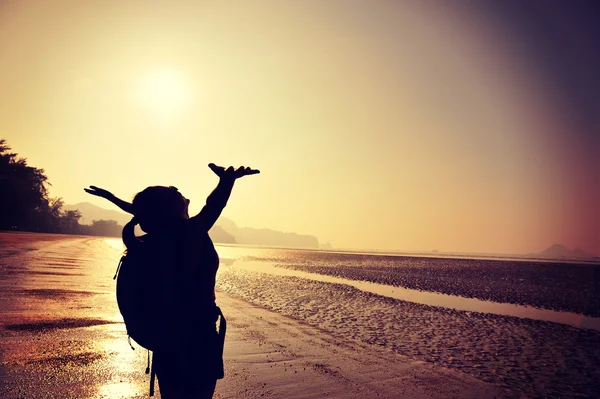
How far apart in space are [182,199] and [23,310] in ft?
36.8

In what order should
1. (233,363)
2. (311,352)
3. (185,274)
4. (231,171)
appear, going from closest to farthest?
1. (185,274)
2. (231,171)
3. (233,363)
4. (311,352)

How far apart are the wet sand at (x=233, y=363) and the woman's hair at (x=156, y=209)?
446cm

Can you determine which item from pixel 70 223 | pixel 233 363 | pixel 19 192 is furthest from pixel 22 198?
pixel 233 363

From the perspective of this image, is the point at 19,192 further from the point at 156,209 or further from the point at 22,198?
the point at 156,209

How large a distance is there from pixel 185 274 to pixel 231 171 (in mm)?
823

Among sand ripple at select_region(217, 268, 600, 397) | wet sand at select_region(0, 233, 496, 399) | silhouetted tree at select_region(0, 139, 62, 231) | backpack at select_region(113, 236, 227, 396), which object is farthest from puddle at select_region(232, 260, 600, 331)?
silhouetted tree at select_region(0, 139, 62, 231)

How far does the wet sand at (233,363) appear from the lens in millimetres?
5887

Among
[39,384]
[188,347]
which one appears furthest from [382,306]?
[188,347]

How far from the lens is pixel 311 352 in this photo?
8.94 meters

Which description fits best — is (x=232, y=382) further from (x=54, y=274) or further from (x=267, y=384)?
(x=54, y=274)

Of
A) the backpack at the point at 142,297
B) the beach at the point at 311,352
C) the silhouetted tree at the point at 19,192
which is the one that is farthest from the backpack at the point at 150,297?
the silhouetted tree at the point at 19,192

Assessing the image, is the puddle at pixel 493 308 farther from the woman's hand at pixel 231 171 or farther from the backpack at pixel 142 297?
the backpack at pixel 142 297

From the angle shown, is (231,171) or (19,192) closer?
(231,171)

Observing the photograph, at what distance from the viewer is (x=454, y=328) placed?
45.6ft
